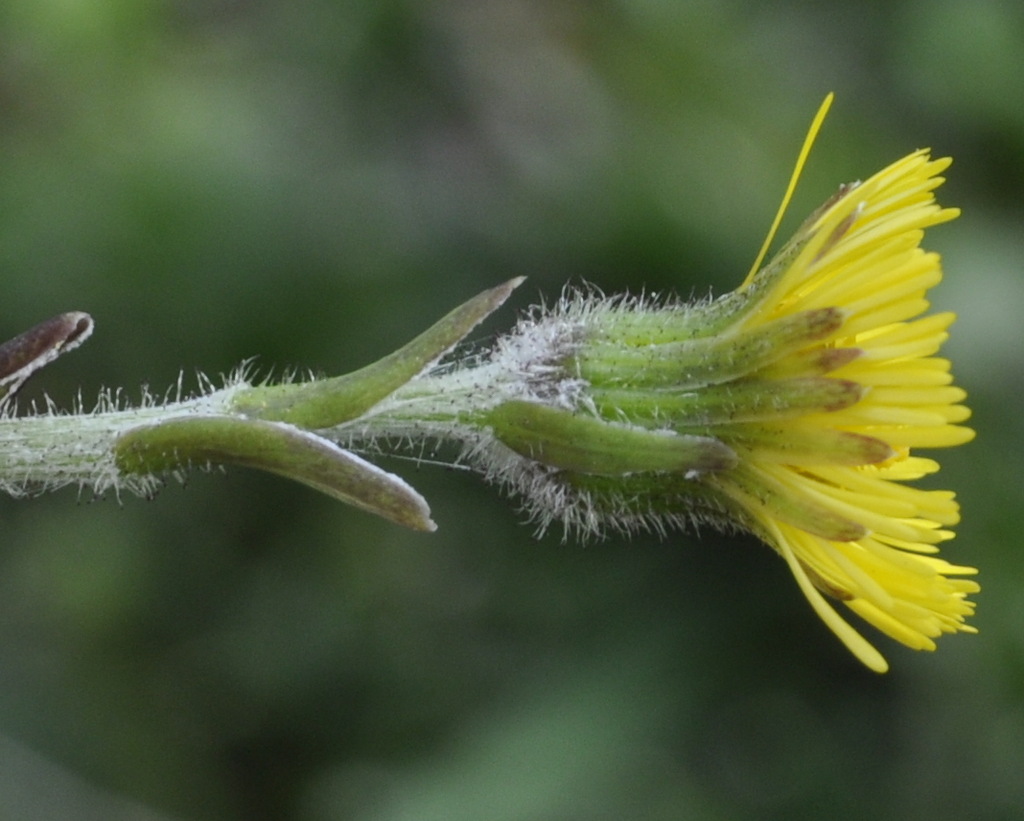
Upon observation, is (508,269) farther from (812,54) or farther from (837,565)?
(837,565)

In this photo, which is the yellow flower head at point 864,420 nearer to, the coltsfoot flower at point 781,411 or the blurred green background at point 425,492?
the coltsfoot flower at point 781,411

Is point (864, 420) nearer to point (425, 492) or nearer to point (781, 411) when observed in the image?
point (781, 411)

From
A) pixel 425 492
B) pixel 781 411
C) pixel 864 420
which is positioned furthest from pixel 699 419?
pixel 425 492

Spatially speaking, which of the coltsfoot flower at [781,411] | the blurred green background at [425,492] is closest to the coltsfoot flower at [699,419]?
the coltsfoot flower at [781,411]

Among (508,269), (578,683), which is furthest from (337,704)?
(508,269)

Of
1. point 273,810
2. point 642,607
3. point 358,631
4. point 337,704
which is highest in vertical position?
point 642,607

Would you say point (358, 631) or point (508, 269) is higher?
point (508, 269)

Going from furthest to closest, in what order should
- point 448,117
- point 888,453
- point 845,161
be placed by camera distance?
point 448,117
point 845,161
point 888,453
